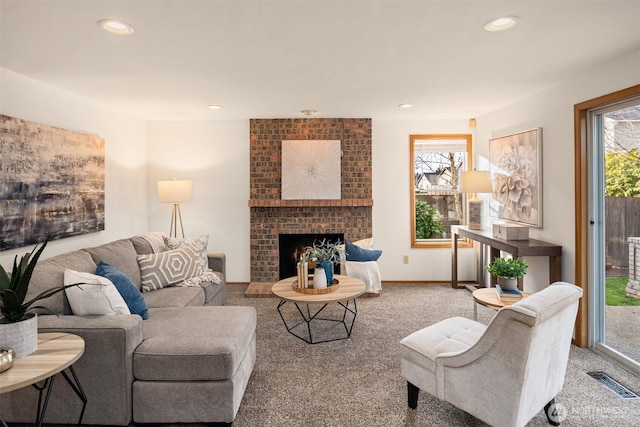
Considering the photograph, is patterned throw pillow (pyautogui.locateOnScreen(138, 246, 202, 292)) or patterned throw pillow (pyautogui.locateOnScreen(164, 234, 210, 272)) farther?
patterned throw pillow (pyautogui.locateOnScreen(164, 234, 210, 272))

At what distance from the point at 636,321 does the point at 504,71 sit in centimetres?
217

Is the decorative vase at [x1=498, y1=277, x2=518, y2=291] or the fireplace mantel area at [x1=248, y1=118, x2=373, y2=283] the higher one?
the fireplace mantel area at [x1=248, y1=118, x2=373, y2=283]

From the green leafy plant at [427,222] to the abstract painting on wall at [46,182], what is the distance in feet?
13.3

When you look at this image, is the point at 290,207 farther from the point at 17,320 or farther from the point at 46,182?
the point at 17,320

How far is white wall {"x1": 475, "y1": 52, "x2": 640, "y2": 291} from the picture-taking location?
116 inches

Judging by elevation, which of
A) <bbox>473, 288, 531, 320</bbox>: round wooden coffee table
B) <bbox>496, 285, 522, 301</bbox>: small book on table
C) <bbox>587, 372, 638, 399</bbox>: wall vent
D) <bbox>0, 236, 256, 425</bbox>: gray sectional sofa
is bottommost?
<bbox>587, 372, 638, 399</bbox>: wall vent

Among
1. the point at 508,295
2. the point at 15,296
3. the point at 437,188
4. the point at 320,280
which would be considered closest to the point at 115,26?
the point at 15,296

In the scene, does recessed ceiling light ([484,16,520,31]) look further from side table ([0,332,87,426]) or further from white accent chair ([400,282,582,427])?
side table ([0,332,87,426])

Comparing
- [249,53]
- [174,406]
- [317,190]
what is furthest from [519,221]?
[174,406]

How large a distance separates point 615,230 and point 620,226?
56mm

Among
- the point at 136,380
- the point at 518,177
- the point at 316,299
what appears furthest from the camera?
the point at 518,177

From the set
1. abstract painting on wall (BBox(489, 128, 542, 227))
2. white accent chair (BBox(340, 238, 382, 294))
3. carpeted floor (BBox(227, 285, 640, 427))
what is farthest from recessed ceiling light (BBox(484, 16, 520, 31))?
white accent chair (BBox(340, 238, 382, 294))

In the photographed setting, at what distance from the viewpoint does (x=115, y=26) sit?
88.2 inches

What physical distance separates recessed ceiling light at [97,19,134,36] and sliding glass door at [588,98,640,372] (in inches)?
137
